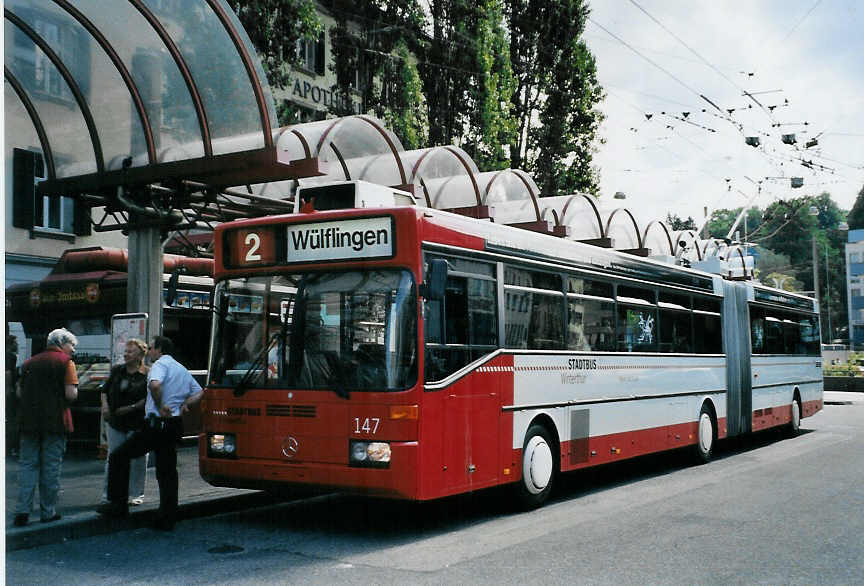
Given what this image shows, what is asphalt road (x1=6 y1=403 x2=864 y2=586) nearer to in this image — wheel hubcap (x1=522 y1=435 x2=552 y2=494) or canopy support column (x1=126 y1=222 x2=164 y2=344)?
wheel hubcap (x1=522 y1=435 x2=552 y2=494)

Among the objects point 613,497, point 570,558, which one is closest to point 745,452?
point 613,497

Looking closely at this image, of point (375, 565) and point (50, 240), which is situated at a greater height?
point (50, 240)

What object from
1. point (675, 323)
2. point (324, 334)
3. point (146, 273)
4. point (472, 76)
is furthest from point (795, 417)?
point (324, 334)

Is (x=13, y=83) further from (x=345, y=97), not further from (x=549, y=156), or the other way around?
(x=549, y=156)

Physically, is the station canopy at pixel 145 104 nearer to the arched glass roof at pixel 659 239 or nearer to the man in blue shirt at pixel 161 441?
the man in blue shirt at pixel 161 441

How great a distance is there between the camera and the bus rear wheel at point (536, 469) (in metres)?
10.1

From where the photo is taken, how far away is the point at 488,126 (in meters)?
26.0

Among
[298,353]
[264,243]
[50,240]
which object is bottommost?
[298,353]

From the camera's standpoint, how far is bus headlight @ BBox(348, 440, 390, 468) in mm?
8219

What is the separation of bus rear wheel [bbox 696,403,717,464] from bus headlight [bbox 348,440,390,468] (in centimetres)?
815

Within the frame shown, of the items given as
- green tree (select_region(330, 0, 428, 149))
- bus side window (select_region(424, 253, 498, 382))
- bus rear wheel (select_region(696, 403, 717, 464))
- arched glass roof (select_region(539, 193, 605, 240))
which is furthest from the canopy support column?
green tree (select_region(330, 0, 428, 149))

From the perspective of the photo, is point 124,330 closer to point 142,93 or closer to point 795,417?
point 142,93

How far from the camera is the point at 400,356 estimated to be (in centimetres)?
838

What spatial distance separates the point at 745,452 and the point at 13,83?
13009mm
